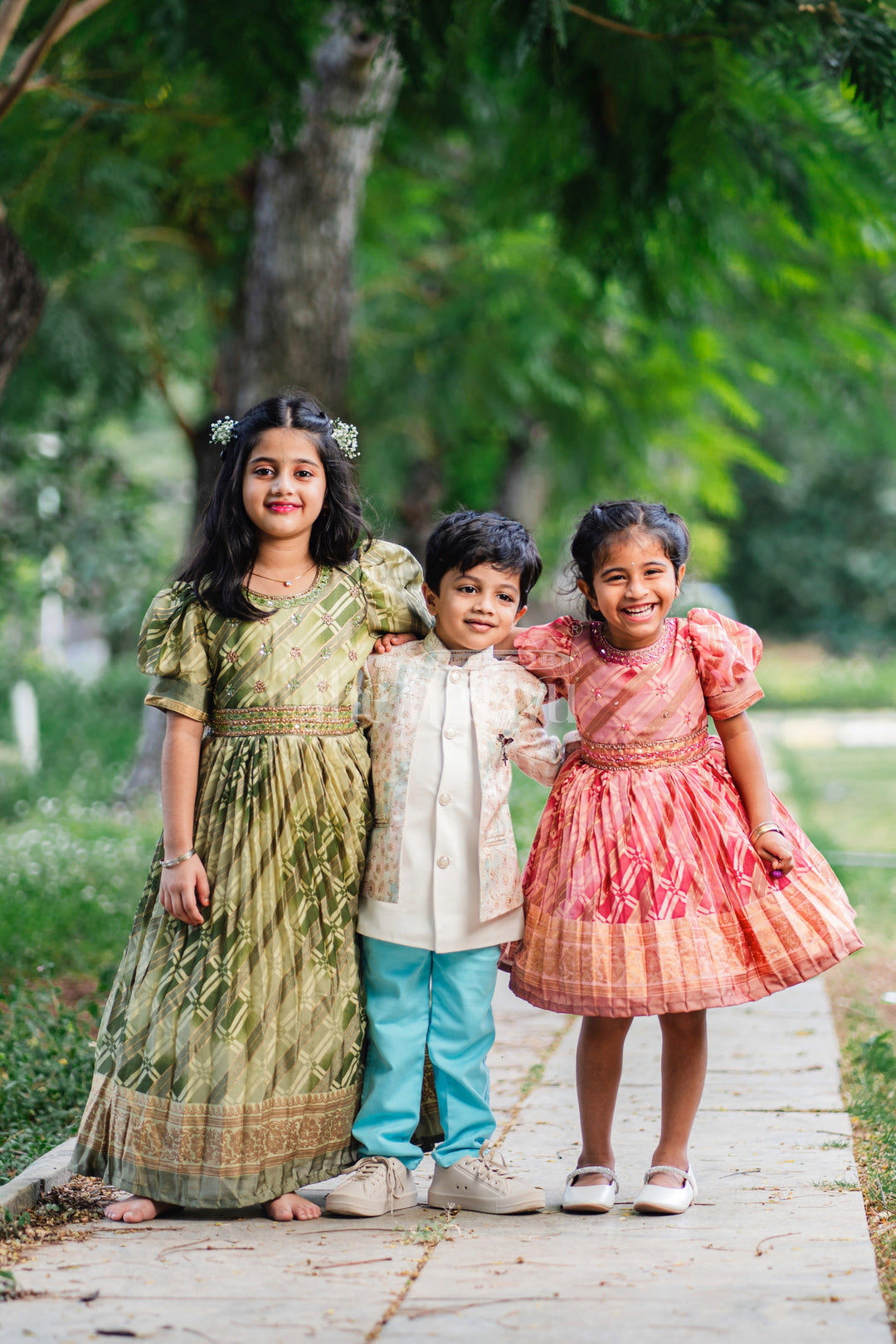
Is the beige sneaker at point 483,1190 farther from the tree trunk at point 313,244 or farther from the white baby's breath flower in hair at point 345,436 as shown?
the tree trunk at point 313,244

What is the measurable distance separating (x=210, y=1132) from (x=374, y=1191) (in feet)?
1.21

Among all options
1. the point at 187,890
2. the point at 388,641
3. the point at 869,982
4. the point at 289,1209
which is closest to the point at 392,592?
the point at 388,641

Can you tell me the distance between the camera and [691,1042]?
299cm

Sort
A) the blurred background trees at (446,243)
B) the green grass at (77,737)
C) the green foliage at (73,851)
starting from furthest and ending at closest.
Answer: the green grass at (77,737) < the green foliage at (73,851) < the blurred background trees at (446,243)

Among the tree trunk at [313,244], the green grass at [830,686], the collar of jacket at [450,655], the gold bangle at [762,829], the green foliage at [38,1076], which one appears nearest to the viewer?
the gold bangle at [762,829]

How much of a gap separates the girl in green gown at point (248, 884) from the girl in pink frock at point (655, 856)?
44 centimetres

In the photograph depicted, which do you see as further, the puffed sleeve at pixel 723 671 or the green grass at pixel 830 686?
the green grass at pixel 830 686

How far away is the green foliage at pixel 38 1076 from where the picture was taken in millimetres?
3381

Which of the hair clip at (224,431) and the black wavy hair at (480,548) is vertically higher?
the hair clip at (224,431)

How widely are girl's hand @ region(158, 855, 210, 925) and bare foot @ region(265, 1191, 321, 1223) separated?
61 centimetres

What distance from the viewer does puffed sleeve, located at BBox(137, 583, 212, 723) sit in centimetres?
295

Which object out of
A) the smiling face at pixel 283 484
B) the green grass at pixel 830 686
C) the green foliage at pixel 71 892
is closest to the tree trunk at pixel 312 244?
the green foliage at pixel 71 892

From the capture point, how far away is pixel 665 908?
9.35ft

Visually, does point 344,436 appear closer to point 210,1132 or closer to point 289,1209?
point 210,1132
